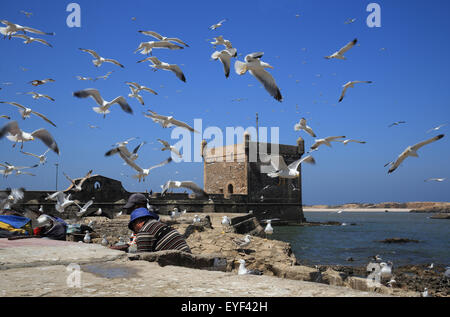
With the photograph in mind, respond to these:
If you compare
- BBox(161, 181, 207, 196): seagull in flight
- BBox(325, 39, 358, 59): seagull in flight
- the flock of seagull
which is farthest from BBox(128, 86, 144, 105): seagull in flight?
BBox(325, 39, 358, 59): seagull in flight

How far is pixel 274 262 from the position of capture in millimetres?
6410

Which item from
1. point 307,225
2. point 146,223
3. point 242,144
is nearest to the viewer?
point 146,223

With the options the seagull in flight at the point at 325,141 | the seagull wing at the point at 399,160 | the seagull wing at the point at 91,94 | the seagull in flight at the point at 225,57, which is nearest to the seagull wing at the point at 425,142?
the seagull wing at the point at 399,160

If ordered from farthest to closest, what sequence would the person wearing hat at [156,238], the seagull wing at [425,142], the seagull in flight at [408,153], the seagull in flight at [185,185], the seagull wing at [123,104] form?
the seagull wing at [123,104] < the seagull in flight at [185,185] < the seagull in flight at [408,153] < the seagull wing at [425,142] < the person wearing hat at [156,238]

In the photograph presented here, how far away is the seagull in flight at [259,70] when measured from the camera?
535 centimetres

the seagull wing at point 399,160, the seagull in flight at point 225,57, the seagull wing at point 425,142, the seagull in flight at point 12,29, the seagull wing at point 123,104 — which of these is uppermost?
the seagull in flight at point 12,29

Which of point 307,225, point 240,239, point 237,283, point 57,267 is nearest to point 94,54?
point 240,239

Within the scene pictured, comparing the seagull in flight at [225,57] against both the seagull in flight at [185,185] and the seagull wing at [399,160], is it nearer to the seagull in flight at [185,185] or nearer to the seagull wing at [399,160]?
the seagull in flight at [185,185]

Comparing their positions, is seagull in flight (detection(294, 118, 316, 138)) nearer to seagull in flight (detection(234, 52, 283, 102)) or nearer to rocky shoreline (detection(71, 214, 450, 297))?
seagull in flight (detection(234, 52, 283, 102))

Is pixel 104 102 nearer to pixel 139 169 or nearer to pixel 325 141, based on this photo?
pixel 139 169

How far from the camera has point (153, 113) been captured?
6.73m
